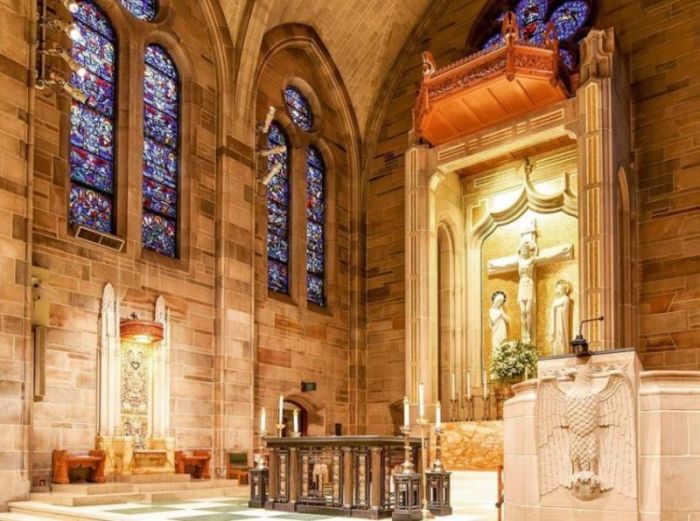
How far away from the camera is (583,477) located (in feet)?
20.3

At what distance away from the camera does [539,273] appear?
16.2 m

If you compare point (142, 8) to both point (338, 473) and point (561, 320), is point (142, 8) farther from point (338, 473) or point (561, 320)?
point (338, 473)

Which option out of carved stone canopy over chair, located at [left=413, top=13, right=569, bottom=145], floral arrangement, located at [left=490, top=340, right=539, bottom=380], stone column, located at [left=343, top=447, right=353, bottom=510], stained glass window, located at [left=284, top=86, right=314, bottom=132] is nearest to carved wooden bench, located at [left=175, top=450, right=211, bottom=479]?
stone column, located at [left=343, top=447, right=353, bottom=510]

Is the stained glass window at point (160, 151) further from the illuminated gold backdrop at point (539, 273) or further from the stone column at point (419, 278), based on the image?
the illuminated gold backdrop at point (539, 273)

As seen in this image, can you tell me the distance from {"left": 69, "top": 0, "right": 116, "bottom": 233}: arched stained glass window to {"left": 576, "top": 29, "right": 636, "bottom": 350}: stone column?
7.71 meters

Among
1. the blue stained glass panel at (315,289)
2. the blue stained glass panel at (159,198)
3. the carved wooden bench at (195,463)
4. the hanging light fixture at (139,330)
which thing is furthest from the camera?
the blue stained glass panel at (315,289)

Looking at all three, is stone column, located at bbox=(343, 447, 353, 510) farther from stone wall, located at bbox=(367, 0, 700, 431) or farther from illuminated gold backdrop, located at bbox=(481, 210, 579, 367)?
stone wall, located at bbox=(367, 0, 700, 431)

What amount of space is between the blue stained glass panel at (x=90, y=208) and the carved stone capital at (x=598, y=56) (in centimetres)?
817

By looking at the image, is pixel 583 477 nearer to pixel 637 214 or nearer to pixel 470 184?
pixel 637 214

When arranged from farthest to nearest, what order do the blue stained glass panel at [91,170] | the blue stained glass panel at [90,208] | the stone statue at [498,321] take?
1. the stone statue at [498,321]
2. the blue stained glass panel at [91,170]
3. the blue stained glass panel at [90,208]

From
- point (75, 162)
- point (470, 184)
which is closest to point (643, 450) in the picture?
point (75, 162)

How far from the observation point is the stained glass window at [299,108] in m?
18.8

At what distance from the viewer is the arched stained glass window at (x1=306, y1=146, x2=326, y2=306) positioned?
18.6 meters

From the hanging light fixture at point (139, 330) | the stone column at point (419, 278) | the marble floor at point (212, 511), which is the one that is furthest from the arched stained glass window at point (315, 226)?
the marble floor at point (212, 511)
